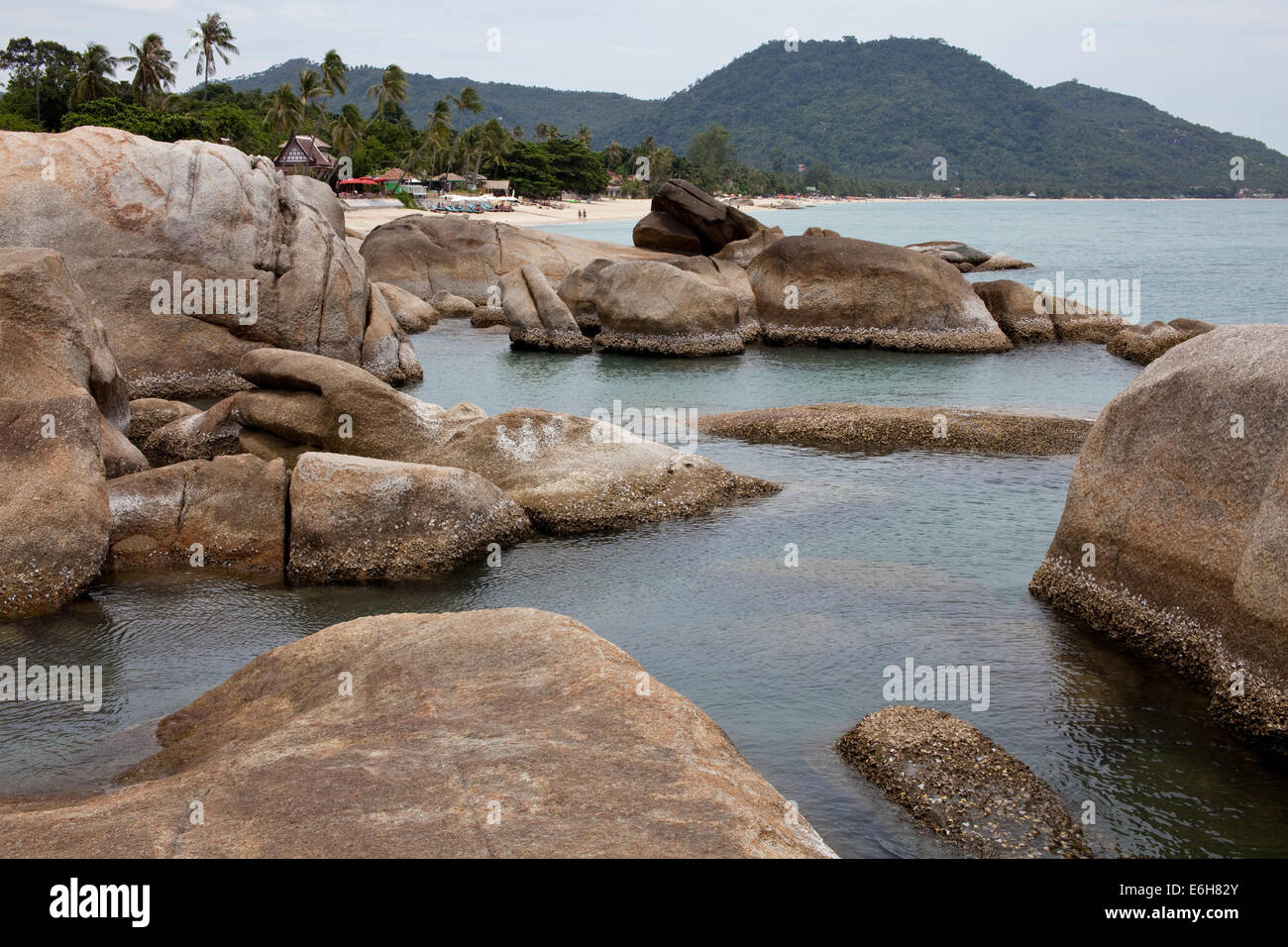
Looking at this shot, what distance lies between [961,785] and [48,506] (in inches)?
456

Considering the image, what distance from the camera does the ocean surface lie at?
9.89 m

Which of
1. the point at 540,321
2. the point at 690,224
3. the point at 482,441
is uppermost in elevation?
the point at 690,224

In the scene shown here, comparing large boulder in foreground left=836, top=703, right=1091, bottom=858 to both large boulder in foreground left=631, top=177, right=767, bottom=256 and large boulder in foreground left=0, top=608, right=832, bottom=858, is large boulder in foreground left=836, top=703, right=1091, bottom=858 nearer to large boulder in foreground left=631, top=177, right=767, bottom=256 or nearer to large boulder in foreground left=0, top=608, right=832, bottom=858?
large boulder in foreground left=0, top=608, right=832, bottom=858

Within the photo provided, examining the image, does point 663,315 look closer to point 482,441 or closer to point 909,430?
point 909,430

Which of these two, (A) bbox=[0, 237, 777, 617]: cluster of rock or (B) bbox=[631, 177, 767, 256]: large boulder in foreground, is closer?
(A) bbox=[0, 237, 777, 617]: cluster of rock

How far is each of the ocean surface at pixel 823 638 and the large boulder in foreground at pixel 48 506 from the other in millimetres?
456

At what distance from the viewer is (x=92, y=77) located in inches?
A: 3386

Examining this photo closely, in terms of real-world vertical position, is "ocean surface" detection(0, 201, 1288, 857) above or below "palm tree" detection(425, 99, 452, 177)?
below

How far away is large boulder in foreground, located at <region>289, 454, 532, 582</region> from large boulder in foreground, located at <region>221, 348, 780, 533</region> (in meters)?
2.05

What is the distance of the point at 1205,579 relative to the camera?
11961 mm

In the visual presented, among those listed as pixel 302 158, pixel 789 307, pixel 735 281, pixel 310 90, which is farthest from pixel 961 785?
pixel 310 90

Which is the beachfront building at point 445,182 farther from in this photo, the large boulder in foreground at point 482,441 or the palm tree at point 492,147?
the large boulder in foreground at point 482,441

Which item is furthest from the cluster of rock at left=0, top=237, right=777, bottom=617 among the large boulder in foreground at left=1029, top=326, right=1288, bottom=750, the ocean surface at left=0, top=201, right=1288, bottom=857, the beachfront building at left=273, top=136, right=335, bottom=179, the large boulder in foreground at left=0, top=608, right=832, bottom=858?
the beachfront building at left=273, top=136, right=335, bottom=179

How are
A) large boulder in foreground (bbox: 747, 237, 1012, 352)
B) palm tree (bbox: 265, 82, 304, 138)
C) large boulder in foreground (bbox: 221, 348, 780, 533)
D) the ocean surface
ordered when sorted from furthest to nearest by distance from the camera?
palm tree (bbox: 265, 82, 304, 138) → large boulder in foreground (bbox: 747, 237, 1012, 352) → large boulder in foreground (bbox: 221, 348, 780, 533) → the ocean surface
